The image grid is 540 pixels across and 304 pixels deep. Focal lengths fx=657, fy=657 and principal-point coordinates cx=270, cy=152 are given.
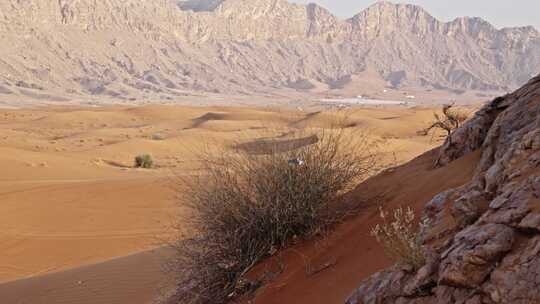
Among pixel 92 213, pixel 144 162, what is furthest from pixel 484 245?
pixel 144 162

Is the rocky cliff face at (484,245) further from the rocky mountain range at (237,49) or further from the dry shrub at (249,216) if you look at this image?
the rocky mountain range at (237,49)

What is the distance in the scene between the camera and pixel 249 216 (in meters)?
5.94

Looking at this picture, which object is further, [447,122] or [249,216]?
[447,122]

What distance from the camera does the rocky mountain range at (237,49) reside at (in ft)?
337

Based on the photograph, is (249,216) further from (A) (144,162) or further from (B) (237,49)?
(B) (237,49)

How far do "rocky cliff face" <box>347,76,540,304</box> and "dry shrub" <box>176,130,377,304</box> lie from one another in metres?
1.54

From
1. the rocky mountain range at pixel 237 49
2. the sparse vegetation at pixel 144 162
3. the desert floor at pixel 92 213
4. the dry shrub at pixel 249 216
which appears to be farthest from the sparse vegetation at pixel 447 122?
the rocky mountain range at pixel 237 49

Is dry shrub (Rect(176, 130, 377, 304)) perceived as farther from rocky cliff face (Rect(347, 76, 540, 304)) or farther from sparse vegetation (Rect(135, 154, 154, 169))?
sparse vegetation (Rect(135, 154, 154, 169))

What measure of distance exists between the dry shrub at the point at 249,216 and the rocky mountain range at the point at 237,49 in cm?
8621

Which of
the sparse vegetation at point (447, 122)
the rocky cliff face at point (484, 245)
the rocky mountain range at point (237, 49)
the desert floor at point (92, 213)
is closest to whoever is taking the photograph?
the rocky cliff face at point (484, 245)

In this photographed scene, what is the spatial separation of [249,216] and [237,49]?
13089cm

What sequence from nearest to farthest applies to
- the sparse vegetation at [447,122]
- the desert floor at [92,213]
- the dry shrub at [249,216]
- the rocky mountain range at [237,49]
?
the dry shrub at [249,216]
the desert floor at [92,213]
the sparse vegetation at [447,122]
the rocky mountain range at [237,49]

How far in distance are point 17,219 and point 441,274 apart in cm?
1317

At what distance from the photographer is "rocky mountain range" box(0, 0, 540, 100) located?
10281 centimetres
